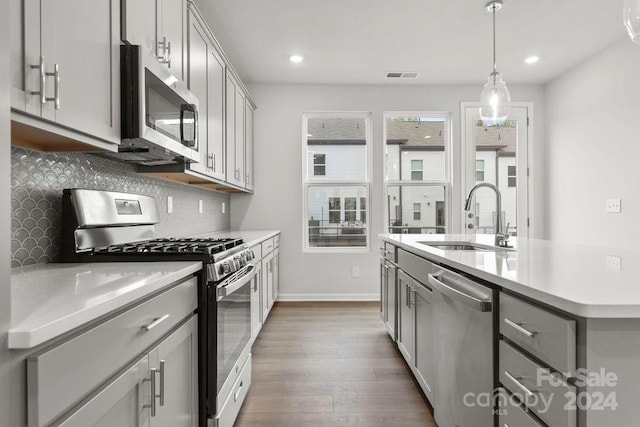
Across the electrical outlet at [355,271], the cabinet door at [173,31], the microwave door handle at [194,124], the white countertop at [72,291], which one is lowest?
the electrical outlet at [355,271]

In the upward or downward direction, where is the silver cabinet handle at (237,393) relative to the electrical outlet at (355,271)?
downward

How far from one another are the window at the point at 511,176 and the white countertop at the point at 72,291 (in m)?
4.35

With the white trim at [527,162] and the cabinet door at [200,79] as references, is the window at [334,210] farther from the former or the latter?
the cabinet door at [200,79]

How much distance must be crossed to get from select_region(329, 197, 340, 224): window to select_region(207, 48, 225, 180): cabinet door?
1949 millimetres

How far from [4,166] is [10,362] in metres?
0.35

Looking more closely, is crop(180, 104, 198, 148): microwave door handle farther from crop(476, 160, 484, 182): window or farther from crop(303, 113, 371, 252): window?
crop(476, 160, 484, 182): window

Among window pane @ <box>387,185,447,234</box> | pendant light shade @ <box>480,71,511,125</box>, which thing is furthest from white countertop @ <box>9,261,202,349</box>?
window pane @ <box>387,185,447,234</box>

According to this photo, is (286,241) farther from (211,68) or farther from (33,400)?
(33,400)

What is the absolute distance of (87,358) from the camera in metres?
0.82

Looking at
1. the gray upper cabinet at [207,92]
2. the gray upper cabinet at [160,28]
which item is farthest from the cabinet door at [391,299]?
the gray upper cabinet at [160,28]

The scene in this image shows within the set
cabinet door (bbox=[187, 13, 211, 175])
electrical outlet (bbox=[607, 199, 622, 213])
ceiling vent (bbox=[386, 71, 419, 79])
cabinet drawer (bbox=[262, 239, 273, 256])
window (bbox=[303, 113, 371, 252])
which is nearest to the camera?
cabinet door (bbox=[187, 13, 211, 175])

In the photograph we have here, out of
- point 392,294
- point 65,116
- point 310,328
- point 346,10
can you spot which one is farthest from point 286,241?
point 65,116

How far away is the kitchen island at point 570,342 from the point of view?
804mm

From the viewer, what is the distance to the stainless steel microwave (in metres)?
1.46
